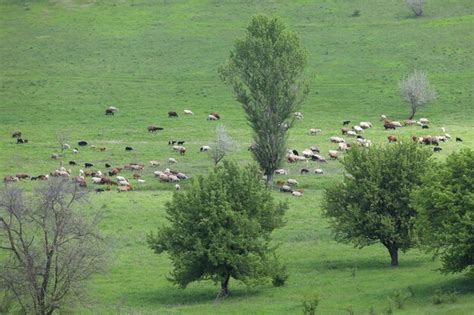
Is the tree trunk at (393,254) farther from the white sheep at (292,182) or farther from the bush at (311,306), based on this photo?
the white sheep at (292,182)

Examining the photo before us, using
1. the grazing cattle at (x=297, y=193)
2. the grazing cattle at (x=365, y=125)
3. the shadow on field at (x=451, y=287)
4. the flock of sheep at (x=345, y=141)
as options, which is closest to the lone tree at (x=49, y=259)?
the shadow on field at (x=451, y=287)

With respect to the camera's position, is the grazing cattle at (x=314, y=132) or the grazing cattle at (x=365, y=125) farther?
the grazing cattle at (x=365, y=125)

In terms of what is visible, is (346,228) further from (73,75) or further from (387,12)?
(387,12)

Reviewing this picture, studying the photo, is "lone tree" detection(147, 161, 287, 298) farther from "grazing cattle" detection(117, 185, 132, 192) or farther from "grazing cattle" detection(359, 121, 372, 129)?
"grazing cattle" detection(359, 121, 372, 129)

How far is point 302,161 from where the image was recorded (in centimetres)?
8806

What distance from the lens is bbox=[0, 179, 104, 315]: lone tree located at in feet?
166

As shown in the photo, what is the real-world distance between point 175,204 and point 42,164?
103 feet

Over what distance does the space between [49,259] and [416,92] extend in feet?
200

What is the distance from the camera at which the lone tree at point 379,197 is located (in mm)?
60625

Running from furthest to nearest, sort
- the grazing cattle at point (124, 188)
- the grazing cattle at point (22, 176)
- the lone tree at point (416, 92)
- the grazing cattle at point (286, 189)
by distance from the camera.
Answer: the lone tree at point (416, 92), the grazing cattle at point (22, 176), the grazing cattle at point (286, 189), the grazing cattle at point (124, 188)

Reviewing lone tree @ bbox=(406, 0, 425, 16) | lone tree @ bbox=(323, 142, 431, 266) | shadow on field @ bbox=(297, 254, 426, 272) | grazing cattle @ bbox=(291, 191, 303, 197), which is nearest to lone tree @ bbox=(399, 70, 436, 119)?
grazing cattle @ bbox=(291, 191, 303, 197)

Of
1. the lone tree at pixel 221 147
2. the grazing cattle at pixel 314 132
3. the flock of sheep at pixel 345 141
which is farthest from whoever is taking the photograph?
the grazing cattle at pixel 314 132

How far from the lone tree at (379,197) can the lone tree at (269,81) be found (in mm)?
19870

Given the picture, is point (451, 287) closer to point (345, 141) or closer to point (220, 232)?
point (220, 232)
